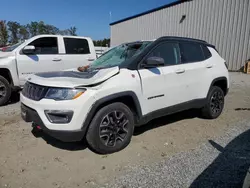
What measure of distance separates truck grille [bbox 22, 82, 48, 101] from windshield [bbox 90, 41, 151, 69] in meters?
1.17

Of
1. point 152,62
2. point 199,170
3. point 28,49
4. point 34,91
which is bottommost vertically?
point 199,170

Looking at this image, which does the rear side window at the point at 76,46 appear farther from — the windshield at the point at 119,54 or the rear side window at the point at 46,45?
the windshield at the point at 119,54

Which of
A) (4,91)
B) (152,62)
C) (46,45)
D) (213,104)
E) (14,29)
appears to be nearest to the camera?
(152,62)

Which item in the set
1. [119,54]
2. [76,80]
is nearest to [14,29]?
[119,54]

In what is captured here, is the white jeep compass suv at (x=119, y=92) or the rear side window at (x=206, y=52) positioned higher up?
the rear side window at (x=206, y=52)

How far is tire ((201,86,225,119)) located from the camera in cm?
469

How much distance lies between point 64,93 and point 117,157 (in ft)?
3.91

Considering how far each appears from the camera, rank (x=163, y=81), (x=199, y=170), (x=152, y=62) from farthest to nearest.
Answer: (x=163, y=81), (x=152, y=62), (x=199, y=170)

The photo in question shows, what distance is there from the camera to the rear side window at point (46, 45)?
21.0 ft

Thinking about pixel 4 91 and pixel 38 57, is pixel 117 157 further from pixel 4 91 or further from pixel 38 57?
pixel 38 57

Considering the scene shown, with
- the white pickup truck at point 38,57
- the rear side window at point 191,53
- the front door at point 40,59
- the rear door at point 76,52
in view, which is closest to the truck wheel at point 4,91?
the white pickup truck at point 38,57

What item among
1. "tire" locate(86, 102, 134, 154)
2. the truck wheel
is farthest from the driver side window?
the truck wheel

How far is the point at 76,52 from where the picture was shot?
23.2 ft

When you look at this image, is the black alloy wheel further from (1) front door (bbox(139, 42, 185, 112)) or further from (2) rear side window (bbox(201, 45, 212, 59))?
(2) rear side window (bbox(201, 45, 212, 59))
